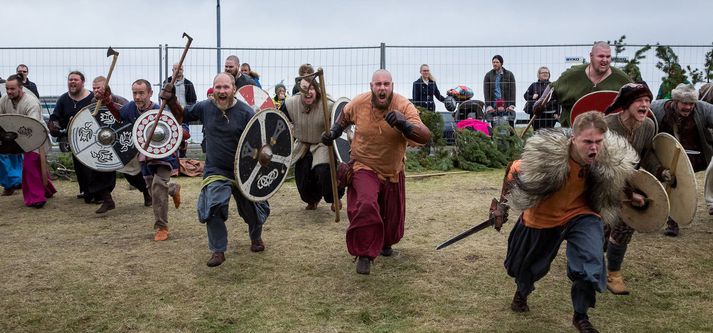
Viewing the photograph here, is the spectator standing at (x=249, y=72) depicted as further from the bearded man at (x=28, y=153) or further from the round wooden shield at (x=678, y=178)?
the round wooden shield at (x=678, y=178)

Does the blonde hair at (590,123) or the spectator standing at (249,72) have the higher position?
the spectator standing at (249,72)

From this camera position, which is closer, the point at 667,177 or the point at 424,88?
the point at 667,177

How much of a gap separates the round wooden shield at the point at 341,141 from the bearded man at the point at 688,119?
2827mm

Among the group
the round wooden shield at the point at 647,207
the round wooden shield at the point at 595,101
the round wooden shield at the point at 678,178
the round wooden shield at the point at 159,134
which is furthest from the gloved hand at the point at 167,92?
the round wooden shield at the point at 678,178

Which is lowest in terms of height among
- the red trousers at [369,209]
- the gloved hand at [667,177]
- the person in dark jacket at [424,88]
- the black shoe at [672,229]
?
the black shoe at [672,229]

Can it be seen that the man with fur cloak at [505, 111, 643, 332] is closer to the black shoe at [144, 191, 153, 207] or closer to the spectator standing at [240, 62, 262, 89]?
the black shoe at [144, 191, 153, 207]

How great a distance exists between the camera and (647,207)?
4.67 meters

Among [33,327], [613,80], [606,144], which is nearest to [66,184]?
[33,327]

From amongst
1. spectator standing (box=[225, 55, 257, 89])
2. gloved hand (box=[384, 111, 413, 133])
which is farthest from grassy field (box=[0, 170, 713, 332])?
spectator standing (box=[225, 55, 257, 89])

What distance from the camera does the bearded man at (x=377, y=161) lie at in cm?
548

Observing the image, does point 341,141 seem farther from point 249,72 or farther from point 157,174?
point 249,72

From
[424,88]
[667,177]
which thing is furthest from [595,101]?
[424,88]

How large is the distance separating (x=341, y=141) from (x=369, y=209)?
2262 millimetres

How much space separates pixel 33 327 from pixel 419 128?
276cm
